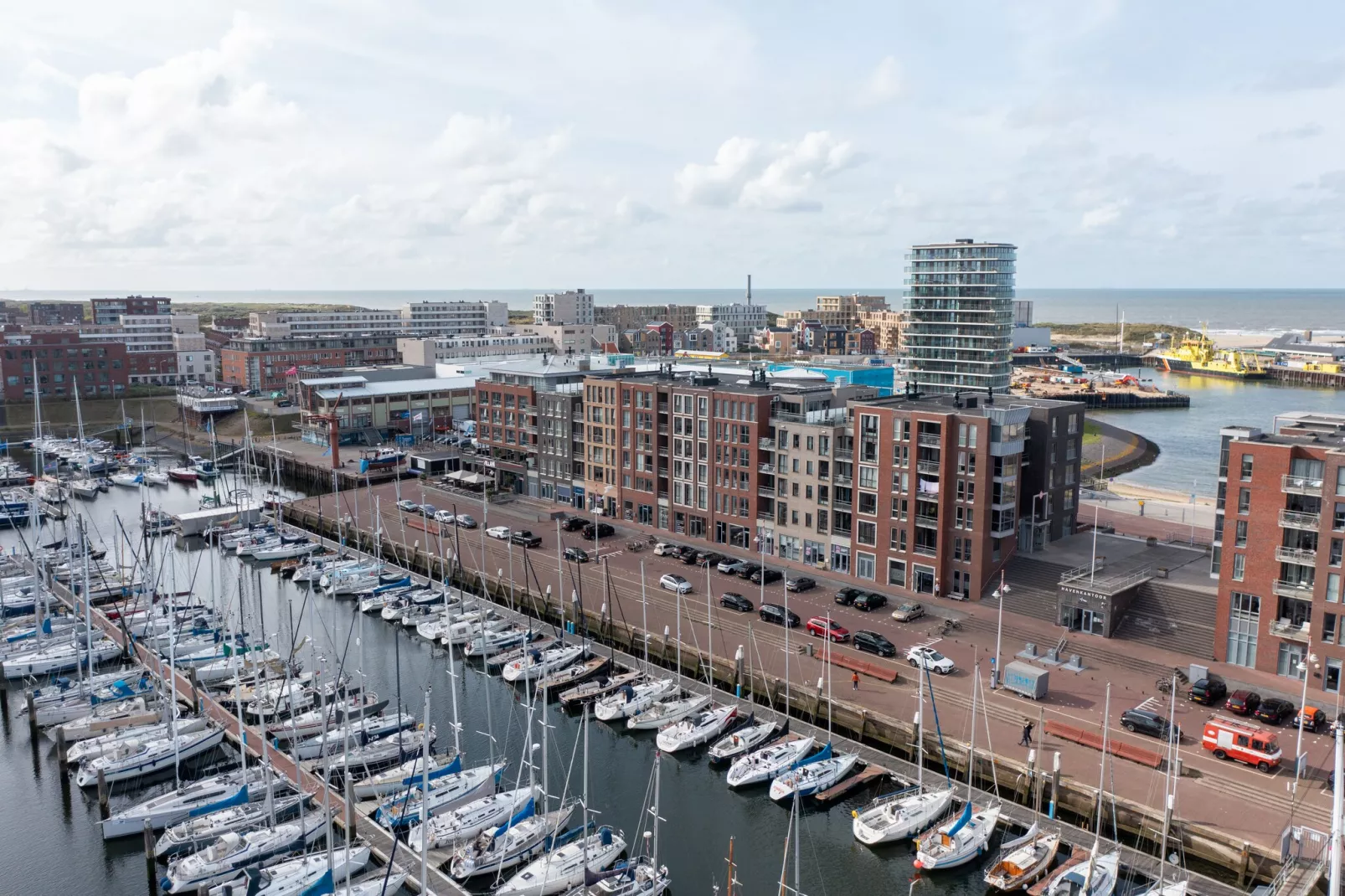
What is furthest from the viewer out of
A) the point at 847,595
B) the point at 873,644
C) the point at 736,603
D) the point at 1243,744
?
the point at 847,595

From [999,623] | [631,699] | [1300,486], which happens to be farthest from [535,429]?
[1300,486]

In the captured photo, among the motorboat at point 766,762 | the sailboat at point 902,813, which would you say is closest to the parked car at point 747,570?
the motorboat at point 766,762

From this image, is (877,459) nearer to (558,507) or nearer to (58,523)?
(558,507)

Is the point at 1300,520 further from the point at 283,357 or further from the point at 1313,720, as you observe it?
the point at 283,357

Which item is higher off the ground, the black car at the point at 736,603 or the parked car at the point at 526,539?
the parked car at the point at 526,539

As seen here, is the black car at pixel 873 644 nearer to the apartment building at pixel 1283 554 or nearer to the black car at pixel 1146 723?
the black car at pixel 1146 723

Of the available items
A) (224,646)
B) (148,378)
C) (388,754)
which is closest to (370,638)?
(224,646)
